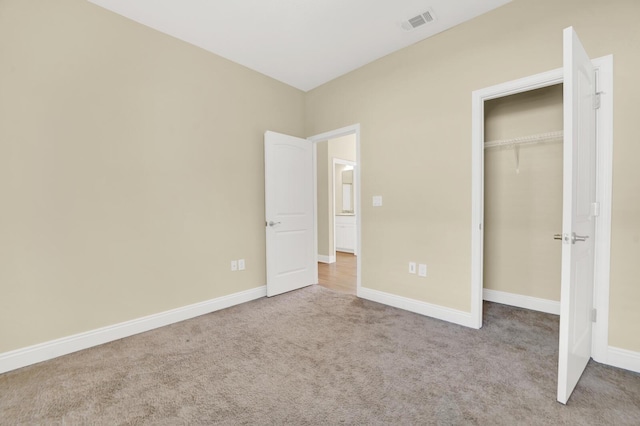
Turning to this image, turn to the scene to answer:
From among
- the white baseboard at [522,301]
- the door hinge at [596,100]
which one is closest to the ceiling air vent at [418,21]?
the door hinge at [596,100]

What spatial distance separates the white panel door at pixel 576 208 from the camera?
1.48 meters

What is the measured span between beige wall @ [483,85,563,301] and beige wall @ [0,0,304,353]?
9.66 ft

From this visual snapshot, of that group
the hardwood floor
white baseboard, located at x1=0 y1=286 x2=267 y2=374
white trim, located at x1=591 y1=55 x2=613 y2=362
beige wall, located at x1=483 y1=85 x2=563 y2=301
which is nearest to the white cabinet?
the hardwood floor

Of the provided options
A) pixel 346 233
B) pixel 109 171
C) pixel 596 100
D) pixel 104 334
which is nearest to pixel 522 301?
pixel 596 100

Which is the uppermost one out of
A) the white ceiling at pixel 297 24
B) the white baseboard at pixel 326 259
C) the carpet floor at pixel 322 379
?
the white ceiling at pixel 297 24

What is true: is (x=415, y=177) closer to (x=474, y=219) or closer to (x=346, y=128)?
(x=474, y=219)

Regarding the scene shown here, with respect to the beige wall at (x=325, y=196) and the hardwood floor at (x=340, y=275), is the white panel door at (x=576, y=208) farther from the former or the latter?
the beige wall at (x=325, y=196)

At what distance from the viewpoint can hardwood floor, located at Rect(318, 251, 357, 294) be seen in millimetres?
3959

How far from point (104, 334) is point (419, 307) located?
2.96 metres

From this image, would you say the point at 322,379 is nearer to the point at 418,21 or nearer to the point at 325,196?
the point at 418,21

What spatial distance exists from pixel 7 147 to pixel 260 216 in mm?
2219

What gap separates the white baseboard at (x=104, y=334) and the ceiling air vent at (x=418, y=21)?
3351 millimetres

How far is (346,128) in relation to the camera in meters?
3.57

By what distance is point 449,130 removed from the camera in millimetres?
2697
